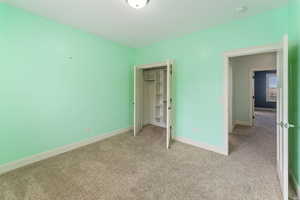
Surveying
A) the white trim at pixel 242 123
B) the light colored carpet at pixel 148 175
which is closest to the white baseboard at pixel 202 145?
the light colored carpet at pixel 148 175

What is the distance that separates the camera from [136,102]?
3740mm

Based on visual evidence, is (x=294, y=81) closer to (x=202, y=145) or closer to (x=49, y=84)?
(x=202, y=145)

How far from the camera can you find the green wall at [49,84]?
2.06 m

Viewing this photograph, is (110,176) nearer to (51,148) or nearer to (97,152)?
(97,152)

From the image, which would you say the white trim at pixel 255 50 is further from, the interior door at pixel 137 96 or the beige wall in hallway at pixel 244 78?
the beige wall in hallway at pixel 244 78

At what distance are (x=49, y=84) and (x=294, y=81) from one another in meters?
4.09

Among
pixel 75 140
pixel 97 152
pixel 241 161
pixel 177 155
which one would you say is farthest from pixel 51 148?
pixel 241 161

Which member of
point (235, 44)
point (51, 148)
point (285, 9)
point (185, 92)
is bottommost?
point (51, 148)

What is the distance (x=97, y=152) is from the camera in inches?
106

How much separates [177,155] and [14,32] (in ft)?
12.1

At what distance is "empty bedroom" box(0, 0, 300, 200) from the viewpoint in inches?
67.0

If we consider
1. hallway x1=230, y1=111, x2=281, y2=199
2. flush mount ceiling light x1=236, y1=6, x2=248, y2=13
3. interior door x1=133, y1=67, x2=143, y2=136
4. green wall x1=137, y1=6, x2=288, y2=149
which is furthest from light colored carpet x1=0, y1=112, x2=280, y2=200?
flush mount ceiling light x1=236, y1=6, x2=248, y2=13

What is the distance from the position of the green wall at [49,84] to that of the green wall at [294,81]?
3566mm

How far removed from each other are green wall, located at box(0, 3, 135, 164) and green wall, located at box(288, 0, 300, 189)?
357 centimetres
